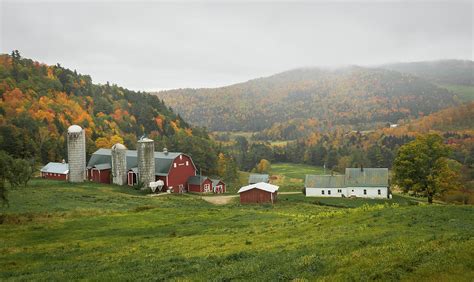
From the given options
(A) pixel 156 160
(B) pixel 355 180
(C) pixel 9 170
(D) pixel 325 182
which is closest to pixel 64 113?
(A) pixel 156 160

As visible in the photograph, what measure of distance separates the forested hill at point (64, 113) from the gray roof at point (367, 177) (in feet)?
111

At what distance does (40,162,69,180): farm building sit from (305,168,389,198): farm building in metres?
38.0

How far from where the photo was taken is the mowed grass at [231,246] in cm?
1277

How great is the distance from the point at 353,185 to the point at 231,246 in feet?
164

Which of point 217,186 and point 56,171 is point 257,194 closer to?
point 217,186

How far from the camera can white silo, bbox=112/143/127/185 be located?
66750 mm

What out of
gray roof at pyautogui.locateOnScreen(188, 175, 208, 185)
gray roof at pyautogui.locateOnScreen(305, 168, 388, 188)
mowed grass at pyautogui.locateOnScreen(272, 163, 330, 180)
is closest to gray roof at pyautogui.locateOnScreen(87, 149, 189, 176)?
gray roof at pyautogui.locateOnScreen(188, 175, 208, 185)

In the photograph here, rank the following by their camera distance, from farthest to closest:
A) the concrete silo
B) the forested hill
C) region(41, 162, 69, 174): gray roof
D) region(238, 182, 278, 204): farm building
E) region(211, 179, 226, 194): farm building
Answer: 1. the forested hill
2. region(41, 162, 69, 174): gray roof
3. region(211, 179, 226, 194): farm building
4. the concrete silo
5. region(238, 182, 278, 204): farm building

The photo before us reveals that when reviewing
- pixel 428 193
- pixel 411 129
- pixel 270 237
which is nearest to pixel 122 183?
pixel 428 193

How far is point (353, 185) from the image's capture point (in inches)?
2650

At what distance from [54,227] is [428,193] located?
4344 centimetres

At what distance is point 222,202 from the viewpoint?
Result: 2205 inches

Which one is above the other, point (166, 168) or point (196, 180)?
point (166, 168)

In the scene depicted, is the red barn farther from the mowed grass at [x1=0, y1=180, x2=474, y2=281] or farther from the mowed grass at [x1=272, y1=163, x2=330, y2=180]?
the mowed grass at [x1=272, y1=163, x2=330, y2=180]
